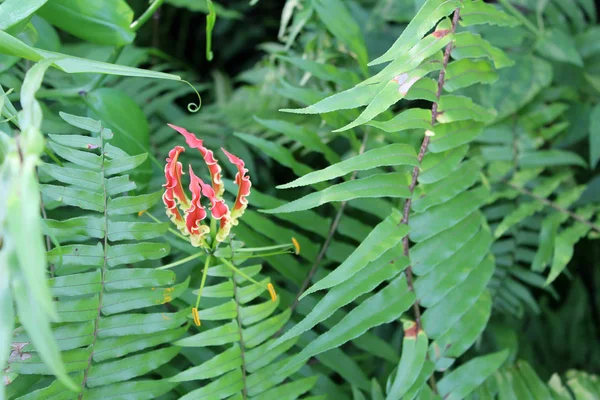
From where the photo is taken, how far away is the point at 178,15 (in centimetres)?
211

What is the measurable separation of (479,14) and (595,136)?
1.93ft

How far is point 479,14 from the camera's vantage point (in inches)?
31.9

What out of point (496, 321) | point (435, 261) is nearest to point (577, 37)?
point (496, 321)

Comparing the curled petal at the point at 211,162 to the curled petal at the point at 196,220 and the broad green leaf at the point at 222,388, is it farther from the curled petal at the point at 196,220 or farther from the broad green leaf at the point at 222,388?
the broad green leaf at the point at 222,388

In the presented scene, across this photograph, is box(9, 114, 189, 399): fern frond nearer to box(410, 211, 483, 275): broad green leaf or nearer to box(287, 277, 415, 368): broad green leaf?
box(287, 277, 415, 368): broad green leaf

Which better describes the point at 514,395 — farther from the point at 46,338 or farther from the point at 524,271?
the point at 46,338

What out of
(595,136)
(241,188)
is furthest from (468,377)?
(595,136)

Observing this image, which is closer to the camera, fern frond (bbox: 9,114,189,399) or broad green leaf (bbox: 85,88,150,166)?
fern frond (bbox: 9,114,189,399)

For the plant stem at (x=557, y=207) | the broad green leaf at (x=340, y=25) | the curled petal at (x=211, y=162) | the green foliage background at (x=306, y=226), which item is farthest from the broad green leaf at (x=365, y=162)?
the plant stem at (x=557, y=207)

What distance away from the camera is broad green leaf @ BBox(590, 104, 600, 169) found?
1.21 metres

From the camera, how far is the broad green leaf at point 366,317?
746 mm

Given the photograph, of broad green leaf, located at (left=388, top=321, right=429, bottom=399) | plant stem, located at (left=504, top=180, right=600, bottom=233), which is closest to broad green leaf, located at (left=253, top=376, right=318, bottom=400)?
broad green leaf, located at (left=388, top=321, right=429, bottom=399)

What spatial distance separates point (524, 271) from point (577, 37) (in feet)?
2.05

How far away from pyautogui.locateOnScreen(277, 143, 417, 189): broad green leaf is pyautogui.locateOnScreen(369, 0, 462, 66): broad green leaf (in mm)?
125
